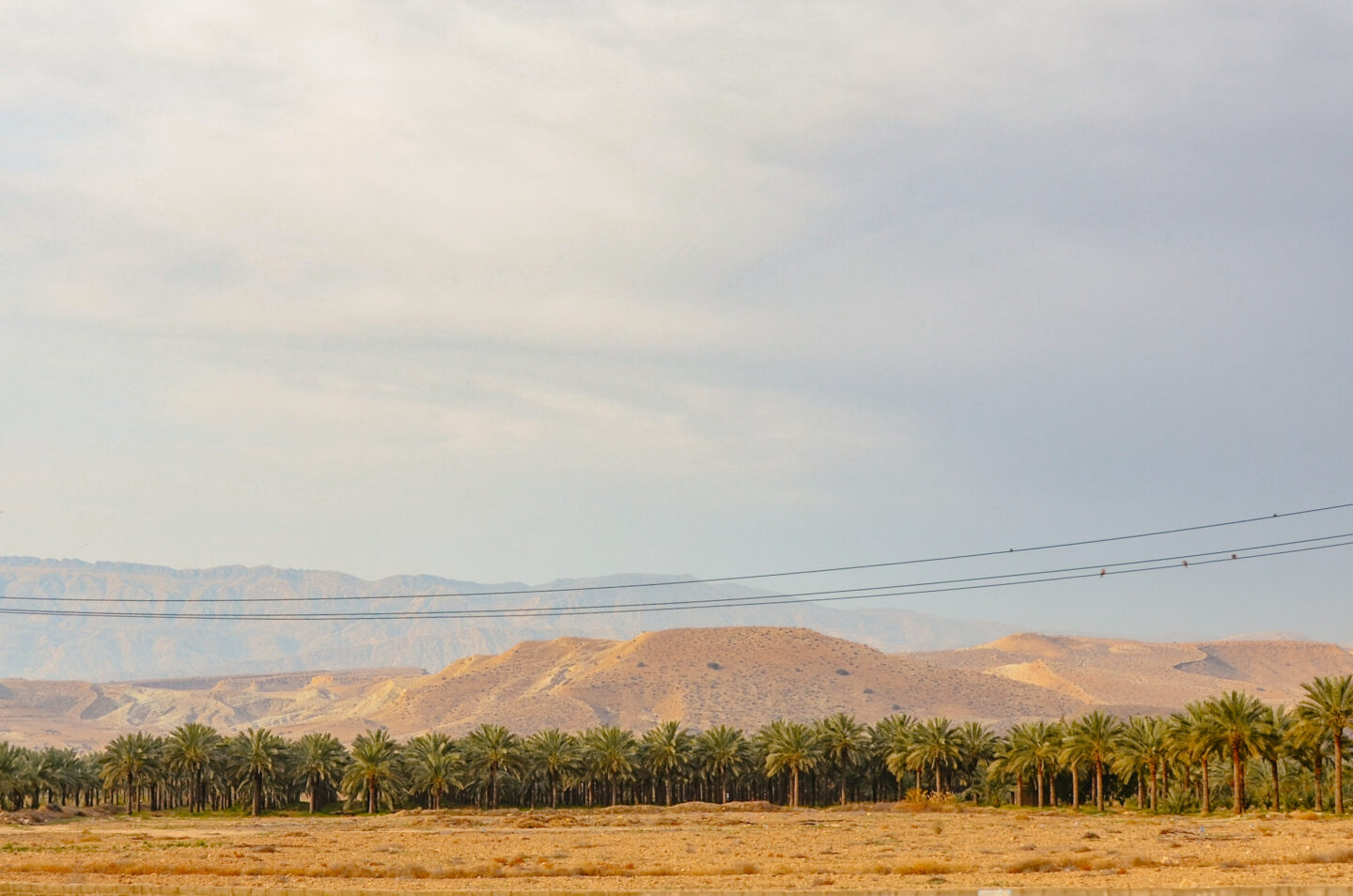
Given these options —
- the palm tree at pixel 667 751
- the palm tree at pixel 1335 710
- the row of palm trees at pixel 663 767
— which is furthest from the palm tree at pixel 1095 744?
the palm tree at pixel 667 751

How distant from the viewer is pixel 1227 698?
7162cm

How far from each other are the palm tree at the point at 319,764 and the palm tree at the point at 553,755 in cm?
1447

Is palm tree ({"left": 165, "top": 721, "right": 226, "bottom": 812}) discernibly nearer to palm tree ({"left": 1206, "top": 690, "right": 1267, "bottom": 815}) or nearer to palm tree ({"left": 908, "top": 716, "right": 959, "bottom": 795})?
Answer: palm tree ({"left": 908, "top": 716, "right": 959, "bottom": 795})

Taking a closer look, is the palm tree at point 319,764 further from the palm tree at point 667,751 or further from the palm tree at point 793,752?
the palm tree at point 793,752

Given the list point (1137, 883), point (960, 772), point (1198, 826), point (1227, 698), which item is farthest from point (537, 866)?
point (960, 772)

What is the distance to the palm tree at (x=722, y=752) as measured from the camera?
97312mm

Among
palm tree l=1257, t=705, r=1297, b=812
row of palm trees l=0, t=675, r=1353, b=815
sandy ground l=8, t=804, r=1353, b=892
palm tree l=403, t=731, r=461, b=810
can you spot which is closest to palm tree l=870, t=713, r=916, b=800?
row of palm trees l=0, t=675, r=1353, b=815

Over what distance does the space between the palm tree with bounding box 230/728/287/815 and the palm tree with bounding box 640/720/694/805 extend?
2821 cm

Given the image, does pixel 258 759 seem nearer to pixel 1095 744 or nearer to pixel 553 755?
pixel 553 755

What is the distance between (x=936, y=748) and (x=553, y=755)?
29.4m

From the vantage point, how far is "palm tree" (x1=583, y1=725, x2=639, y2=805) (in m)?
95.4

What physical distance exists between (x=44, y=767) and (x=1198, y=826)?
3137 inches

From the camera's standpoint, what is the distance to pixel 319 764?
91.0 meters

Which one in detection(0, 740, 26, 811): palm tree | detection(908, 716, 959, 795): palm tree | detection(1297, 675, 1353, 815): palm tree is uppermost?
detection(1297, 675, 1353, 815): palm tree
